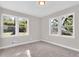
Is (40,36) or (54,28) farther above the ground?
(54,28)

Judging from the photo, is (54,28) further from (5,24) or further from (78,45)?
(5,24)

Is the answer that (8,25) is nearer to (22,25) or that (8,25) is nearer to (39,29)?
(22,25)

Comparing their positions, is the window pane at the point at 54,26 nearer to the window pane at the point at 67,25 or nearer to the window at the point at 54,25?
the window at the point at 54,25

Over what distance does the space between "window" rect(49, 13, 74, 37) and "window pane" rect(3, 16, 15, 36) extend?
213cm

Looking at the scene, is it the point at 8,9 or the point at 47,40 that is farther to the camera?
the point at 47,40

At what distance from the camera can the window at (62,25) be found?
11.8 feet

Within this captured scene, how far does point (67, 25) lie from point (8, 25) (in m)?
2.72

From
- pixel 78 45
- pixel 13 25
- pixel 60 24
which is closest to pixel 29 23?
pixel 13 25

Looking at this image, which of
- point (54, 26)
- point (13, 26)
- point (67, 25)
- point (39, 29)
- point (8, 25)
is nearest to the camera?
point (67, 25)

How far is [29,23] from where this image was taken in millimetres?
5125

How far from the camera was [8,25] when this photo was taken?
3.94 m

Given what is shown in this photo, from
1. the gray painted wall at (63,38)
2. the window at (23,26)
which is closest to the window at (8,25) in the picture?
the window at (23,26)

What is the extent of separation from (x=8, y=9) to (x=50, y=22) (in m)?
2.40

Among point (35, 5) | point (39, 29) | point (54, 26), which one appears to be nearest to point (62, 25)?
point (54, 26)
